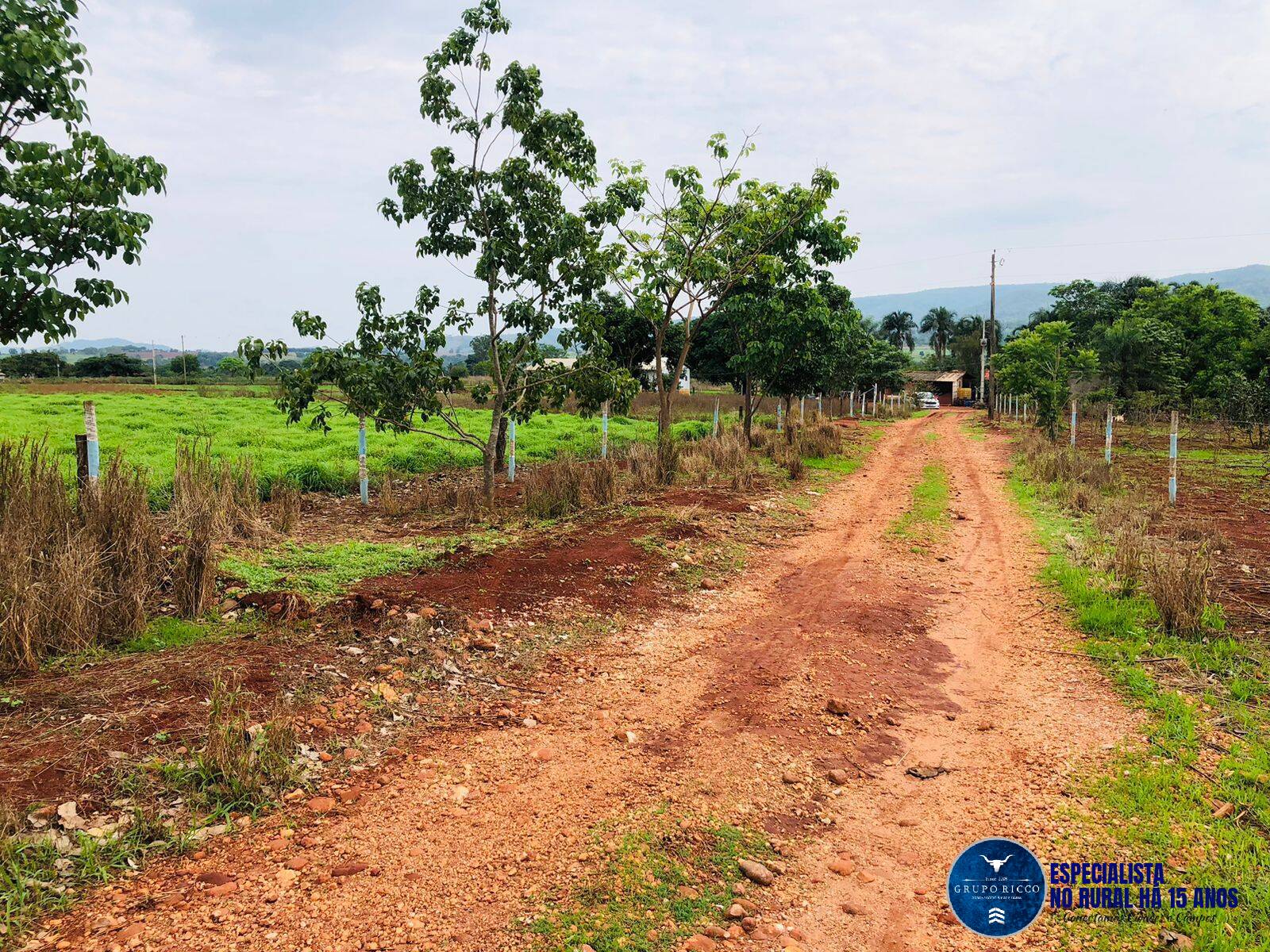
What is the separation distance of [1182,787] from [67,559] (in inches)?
272

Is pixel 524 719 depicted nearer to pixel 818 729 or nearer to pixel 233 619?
pixel 818 729

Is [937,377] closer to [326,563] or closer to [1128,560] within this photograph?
[1128,560]

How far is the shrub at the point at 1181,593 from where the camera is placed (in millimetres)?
6262

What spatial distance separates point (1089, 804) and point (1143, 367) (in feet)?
130

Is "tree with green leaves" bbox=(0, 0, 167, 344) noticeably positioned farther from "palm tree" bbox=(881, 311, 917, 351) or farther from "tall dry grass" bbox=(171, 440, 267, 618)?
Result: "palm tree" bbox=(881, 311, 917, 351)

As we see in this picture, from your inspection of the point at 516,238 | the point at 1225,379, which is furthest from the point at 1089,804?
the point at 1225,379

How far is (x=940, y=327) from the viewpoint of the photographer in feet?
391

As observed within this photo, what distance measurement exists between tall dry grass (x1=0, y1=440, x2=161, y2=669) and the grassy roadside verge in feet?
19.2

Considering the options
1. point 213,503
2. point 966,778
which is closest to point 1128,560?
point 966,778

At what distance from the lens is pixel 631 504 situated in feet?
37.4

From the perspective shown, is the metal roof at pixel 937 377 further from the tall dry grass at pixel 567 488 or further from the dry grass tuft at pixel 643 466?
the tall dry grass at pixel 567 488

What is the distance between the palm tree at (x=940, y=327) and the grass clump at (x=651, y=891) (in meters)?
121

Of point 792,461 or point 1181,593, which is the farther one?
point 792,461

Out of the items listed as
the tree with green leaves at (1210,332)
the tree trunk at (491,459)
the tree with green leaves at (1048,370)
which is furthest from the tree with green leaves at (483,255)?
the tree with green leaves at (1210,332)
